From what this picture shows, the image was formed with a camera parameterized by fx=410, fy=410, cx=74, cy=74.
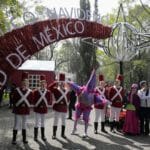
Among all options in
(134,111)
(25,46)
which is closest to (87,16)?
(25,46)

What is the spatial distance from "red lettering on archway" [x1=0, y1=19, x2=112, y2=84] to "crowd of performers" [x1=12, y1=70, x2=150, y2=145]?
1.69ft

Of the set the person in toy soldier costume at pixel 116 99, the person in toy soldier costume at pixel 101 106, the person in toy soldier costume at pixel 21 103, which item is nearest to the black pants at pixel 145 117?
the person in toy soldier costume at pixel 116 99

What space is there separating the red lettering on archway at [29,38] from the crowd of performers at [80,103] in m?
0.51

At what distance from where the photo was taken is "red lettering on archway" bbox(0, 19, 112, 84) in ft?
34.8

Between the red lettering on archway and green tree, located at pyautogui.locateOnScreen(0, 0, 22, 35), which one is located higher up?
green tree, located at pyautogui.locateOnScreen(0, 0, 22, 35)

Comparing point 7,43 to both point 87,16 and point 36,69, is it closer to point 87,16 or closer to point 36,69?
point 87,16

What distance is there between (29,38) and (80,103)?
2.56 meters

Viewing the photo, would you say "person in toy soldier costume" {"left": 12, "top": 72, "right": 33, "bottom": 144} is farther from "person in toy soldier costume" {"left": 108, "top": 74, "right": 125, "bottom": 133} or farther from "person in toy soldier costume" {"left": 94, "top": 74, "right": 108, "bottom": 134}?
"person in toy soldier costume" {"left": 108, "top": 74, "right": 125, "bottom": 133}

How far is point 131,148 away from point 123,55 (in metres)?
5.29

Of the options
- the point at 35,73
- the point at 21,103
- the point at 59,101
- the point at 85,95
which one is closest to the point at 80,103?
the point at 85,95

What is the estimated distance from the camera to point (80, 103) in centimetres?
1204

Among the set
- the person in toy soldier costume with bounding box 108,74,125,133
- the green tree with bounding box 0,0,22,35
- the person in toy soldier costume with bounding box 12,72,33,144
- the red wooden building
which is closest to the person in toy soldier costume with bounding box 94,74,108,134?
the person in toy soldier costume with bounding box 108,74,125,133

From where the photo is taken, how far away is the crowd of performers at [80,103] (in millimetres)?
10891

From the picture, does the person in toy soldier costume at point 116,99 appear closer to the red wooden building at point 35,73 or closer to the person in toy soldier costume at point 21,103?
the person in toy soldier costume at point 21,103
